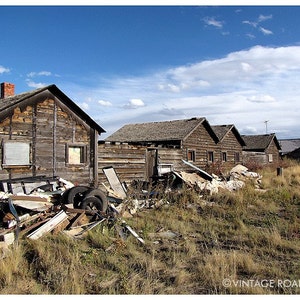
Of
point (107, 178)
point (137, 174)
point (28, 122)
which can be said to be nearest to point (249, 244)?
point (107, 178)

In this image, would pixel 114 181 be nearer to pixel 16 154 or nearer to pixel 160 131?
pixel 16 154

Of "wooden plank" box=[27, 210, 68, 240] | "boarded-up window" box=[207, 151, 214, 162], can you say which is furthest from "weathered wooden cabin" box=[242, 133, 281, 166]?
"wooden plank" box=[27, 210, 68, 240]

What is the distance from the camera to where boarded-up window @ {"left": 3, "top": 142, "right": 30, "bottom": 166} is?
1203 centimetres

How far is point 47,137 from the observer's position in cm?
1334

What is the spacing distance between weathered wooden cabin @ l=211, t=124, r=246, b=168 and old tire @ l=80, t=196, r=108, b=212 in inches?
765

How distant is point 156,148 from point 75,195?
31.8 ft

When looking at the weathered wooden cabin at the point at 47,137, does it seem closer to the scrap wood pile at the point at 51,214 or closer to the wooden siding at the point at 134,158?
the wooden siding at the point at 134,158

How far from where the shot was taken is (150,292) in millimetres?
4832

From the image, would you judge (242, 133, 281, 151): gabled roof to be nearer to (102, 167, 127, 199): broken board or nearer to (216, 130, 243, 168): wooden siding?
(216, 130, 243, 168): wooden siding

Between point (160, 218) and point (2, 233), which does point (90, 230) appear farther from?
point (160, 218)

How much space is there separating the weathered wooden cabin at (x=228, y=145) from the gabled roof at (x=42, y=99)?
15772 millimetres

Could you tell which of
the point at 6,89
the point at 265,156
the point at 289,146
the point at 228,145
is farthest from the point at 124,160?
the point at 289,146

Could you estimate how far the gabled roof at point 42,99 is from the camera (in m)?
12.2

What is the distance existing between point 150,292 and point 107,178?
1013 centimetres
